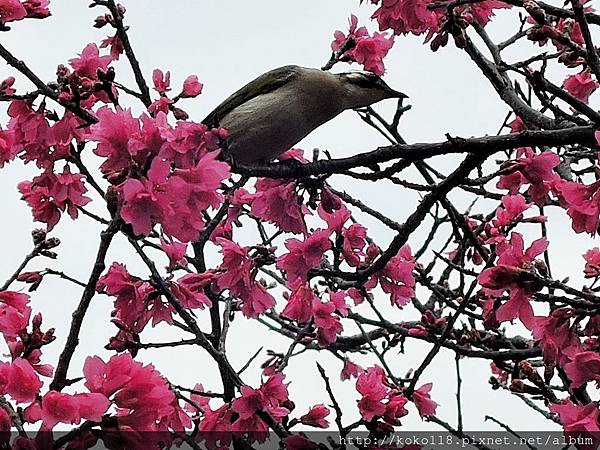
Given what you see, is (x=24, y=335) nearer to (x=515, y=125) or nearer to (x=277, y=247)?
(x=277, y=247)

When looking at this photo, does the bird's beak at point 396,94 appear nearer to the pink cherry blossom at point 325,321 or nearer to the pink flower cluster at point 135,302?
the pink cherry blossom at point 325,321

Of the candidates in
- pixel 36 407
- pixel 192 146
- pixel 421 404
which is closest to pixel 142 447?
pixel 36 407

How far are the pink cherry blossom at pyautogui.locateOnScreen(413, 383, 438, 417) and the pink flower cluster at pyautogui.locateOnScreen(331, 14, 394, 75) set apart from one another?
1491 millimetres

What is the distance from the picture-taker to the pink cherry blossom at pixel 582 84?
336 cm

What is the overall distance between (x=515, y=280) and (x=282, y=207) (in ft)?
4.00

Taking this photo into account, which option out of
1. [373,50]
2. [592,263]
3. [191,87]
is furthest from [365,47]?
[592,263]

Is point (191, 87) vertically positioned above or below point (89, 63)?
above

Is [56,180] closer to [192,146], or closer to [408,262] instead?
[192,146]

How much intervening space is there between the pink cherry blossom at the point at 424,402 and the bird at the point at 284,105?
1.25 m

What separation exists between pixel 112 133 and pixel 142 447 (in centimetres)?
84

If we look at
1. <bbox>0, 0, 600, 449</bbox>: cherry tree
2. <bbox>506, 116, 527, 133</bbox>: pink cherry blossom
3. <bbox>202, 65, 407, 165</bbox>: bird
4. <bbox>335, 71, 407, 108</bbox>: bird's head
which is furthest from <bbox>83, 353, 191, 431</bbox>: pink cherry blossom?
<bbox>506, 116, 527, 133</bbox>: pink cherry blossom

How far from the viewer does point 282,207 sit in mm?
3049

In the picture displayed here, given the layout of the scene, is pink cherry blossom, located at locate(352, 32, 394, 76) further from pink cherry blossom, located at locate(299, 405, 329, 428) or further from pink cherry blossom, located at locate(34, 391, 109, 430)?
pink cherry blossom, located at locate(34, 391, 109, 430)

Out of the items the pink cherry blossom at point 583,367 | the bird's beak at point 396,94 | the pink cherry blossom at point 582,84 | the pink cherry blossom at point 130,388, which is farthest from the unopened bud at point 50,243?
the pink cherry blossom at point 582,84
